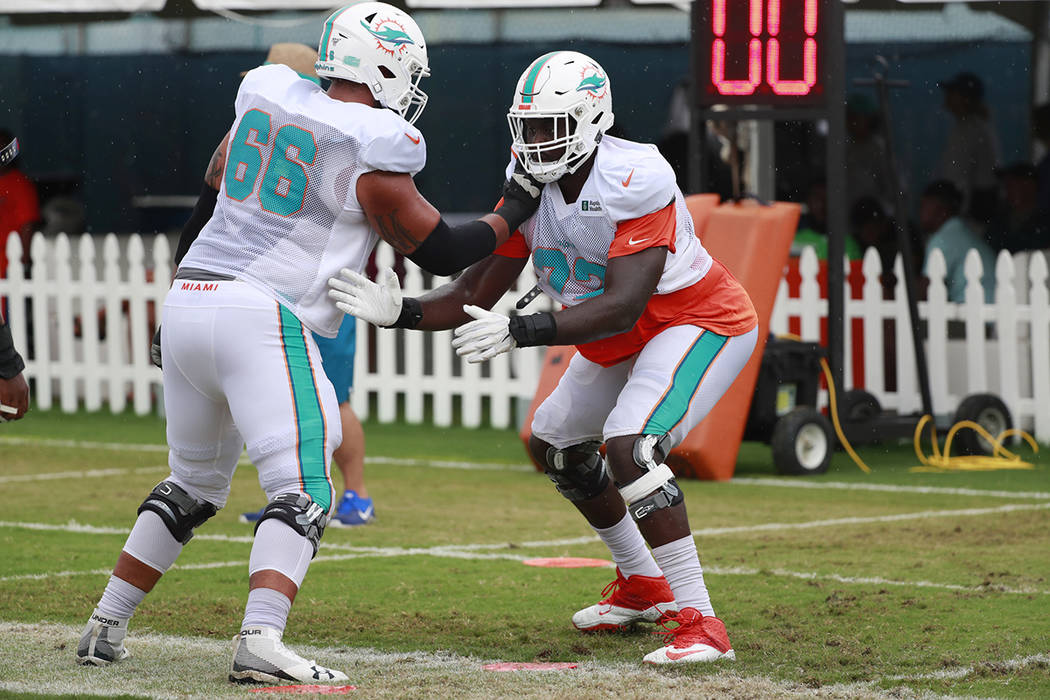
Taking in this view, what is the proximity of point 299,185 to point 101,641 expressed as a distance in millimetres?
1554

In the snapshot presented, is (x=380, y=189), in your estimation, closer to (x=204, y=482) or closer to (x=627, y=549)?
(x=204, y=482)

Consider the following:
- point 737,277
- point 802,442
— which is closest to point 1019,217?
point 802,442

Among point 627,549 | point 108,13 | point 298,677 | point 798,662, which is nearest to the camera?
point 298,677

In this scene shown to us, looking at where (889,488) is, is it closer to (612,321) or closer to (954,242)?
(954,242)

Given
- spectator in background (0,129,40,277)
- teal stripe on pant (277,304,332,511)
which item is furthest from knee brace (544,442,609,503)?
spectator in background (0,129,40,277)

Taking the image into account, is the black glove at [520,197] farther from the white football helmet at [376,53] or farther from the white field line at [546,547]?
the white field line at [546,547]

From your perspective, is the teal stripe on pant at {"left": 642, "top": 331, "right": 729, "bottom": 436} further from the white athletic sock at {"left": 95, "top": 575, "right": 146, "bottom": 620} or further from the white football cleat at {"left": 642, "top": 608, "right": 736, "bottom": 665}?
the white athletic sock at {"left": 95, "top": 575, "right": 146, "bottom": 620}

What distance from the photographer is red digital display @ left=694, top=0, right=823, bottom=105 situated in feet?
35.7

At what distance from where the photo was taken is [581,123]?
19.0 ft

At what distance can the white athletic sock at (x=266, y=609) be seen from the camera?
5.04m

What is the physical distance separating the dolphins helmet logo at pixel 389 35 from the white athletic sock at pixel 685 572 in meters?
1.80

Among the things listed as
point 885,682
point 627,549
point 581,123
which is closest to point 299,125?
point 581,123

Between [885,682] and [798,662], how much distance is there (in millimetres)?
379

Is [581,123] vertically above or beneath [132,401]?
above
